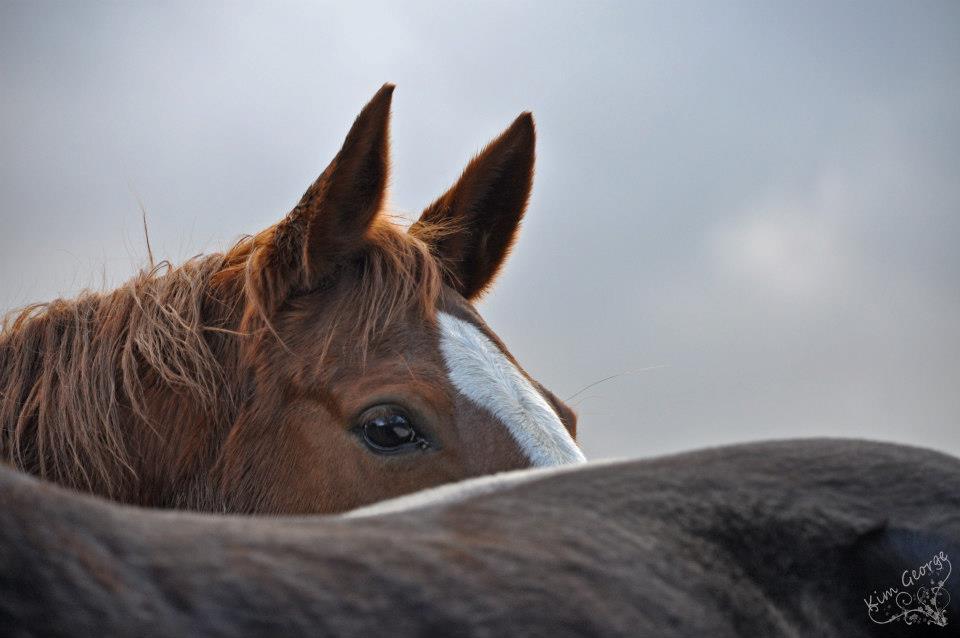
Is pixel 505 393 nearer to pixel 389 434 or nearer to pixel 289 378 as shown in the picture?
pixel 389 434

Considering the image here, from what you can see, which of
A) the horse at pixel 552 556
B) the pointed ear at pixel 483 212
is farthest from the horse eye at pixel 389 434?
the horse at pixel 552 556

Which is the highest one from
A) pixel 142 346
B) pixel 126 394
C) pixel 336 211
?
pixel 336 211

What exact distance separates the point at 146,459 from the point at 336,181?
92cm

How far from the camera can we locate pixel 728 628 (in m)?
1.01

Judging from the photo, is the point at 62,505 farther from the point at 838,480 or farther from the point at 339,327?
the point at 339,327

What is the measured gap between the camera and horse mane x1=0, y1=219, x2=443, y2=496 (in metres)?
2.30

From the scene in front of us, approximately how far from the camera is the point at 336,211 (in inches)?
101

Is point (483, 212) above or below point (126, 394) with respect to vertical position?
above

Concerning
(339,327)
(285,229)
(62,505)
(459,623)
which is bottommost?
(459,623)

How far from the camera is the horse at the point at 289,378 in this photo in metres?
2.23

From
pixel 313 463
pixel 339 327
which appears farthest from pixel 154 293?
pixel 313 463

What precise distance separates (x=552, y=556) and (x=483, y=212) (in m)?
2.26

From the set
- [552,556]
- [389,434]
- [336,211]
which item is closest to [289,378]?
[389,434]

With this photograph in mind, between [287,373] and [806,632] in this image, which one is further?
[287,373]
